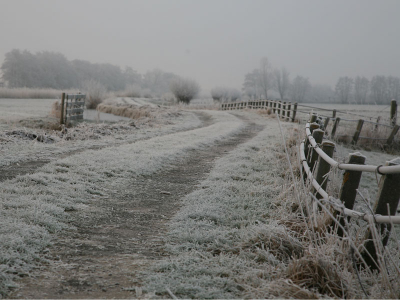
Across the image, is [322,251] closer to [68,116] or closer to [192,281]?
[192,281]

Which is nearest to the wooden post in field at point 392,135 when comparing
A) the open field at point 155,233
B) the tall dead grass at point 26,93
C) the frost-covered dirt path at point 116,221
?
the open field at point 155,233

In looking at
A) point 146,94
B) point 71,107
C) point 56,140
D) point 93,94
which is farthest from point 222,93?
point 56,140

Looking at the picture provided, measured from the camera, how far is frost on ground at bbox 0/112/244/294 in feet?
9.85

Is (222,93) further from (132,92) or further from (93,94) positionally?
(93,94)

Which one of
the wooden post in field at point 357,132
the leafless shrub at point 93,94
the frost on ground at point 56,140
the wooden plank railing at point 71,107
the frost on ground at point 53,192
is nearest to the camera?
the frost on ground at point 53,192

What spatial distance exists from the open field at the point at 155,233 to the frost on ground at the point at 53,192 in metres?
0.02

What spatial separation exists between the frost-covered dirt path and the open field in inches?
0.6

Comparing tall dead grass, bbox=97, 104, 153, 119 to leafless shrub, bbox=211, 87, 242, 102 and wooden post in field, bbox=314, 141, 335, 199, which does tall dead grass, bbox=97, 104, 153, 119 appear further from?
leafless shrub, bbox=211, 87, 242, 102

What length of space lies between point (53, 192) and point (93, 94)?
2519cm

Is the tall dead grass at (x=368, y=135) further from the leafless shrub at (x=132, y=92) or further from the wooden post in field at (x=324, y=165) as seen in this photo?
the leafless shrub at (x=132, y=92)

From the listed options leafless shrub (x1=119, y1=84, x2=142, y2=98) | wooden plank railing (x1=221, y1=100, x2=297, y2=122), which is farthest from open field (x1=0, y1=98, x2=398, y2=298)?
leafless shrub (x1=119, y1=84, x2=142, y2=98)

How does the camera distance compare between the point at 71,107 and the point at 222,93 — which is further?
the point at 222,93

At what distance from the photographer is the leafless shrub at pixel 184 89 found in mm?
38125

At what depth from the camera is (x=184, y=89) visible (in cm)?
3812
